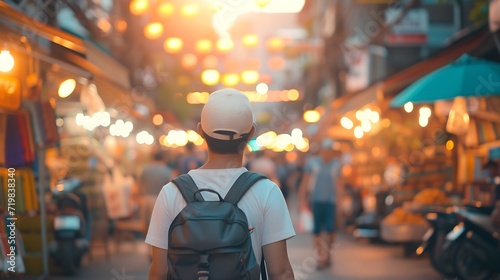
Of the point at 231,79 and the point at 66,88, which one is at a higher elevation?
the point at 231,79

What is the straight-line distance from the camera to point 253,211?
3863 millimetres

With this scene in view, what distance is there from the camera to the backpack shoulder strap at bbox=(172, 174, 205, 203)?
150 inches

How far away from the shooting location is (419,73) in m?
14.8

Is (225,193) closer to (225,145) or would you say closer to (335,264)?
(225,145)

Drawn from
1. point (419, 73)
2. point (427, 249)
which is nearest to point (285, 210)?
point (427, 249)

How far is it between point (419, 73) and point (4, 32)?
7.80 m

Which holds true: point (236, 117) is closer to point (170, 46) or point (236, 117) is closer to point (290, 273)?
point (290, 273)

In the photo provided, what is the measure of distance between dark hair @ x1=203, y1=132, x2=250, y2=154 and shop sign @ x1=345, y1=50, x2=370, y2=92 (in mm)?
24800

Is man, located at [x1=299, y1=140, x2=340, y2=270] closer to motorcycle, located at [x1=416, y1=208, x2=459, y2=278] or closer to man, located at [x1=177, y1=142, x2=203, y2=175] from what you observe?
motorcycle, located at [x1=416, y1=208, x2=459, y2=278]

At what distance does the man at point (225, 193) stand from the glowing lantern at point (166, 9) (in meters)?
14.4

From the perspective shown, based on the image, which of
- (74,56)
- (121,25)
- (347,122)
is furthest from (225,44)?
(74,56)

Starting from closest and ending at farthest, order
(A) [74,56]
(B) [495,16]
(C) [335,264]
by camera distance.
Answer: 1. (B) [495,16]
2. (A) [74,56]
3. (C) [335,264]

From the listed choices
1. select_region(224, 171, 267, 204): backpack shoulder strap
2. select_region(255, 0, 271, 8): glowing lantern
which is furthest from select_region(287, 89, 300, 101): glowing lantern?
select_region(224, 171, 267, 204): backpack shoulder strap

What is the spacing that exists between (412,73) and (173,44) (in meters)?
6.54
